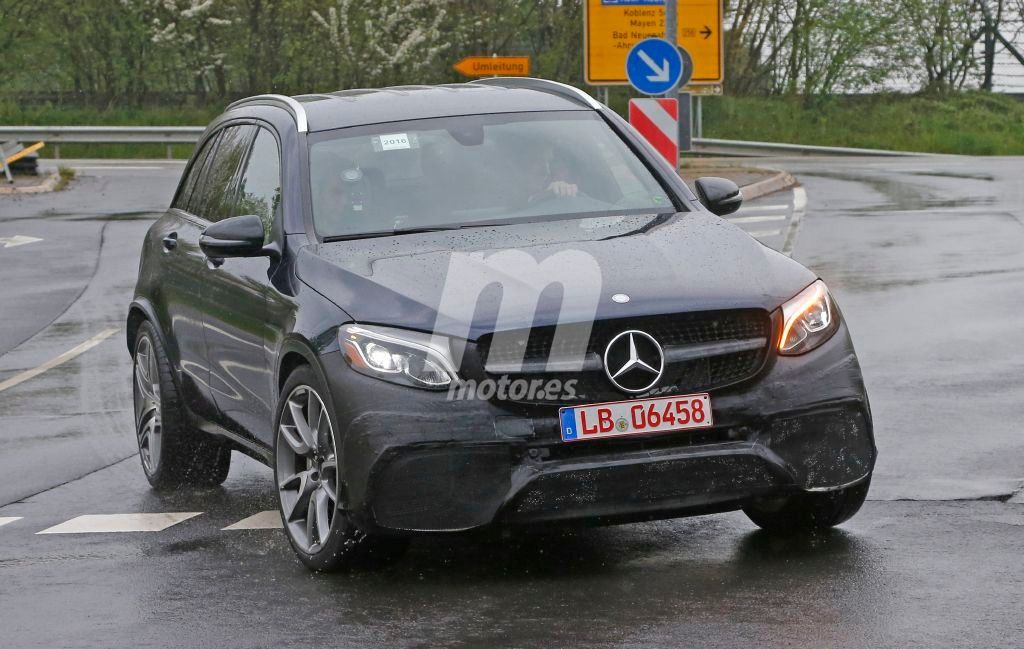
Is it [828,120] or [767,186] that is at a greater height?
[767,186]

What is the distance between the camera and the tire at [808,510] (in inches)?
249

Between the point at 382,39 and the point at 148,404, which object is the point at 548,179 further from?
the point at 382,39

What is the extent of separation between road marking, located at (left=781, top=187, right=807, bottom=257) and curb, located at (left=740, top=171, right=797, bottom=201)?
0.32m

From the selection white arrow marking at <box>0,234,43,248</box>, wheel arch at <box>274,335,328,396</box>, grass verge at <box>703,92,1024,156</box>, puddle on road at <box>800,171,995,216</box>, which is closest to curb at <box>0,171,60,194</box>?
white arrow marking at <box>0,234,43,248</box>

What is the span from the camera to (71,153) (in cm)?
3866

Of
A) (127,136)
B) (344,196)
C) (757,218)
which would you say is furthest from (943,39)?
(344,196)

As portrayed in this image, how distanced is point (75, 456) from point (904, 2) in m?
39.0

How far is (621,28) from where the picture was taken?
1358 inches

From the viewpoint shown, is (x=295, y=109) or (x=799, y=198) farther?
(x=799, y=198)

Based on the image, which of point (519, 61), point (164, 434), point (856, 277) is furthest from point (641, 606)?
point (519, 61)

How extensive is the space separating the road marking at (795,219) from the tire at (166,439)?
30.3 ft

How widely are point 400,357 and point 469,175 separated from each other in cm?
158

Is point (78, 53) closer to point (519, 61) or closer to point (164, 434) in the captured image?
point (519, 61)

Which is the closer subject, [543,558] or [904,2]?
[543,558]
